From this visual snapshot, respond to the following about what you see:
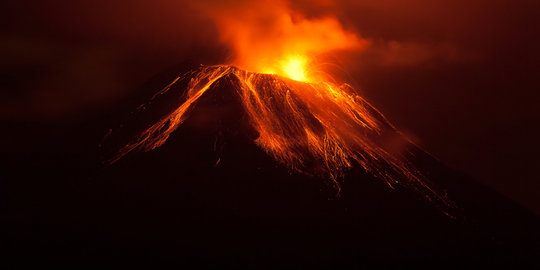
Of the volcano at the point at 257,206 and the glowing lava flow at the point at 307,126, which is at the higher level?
the glowing lava flow at the point at 307,126

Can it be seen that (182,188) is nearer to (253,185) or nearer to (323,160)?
(253,185)

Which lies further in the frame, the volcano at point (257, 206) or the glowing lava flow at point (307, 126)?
the glowing lava flow at point (307, 126)

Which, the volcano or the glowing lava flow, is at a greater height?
the glowing lava flow

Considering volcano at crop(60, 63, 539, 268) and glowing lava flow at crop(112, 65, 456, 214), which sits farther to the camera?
glowing lava flow at crop(112, 65, 456, 214)

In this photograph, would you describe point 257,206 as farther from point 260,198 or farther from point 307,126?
point 307,126

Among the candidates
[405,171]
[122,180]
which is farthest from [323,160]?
[122,180]
